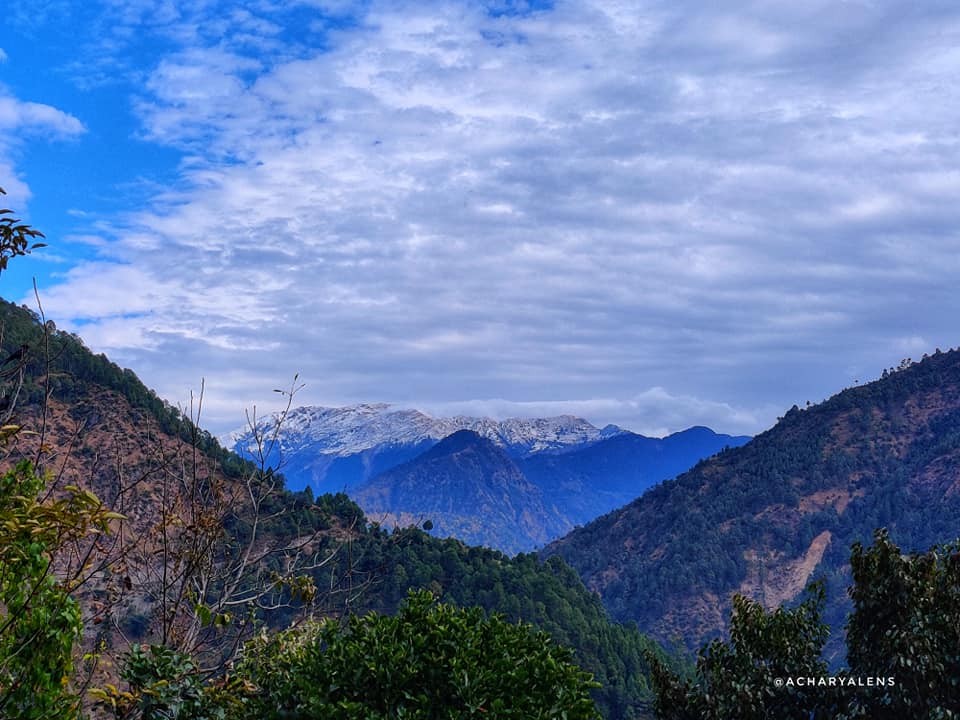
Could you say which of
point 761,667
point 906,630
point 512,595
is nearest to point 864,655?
point 906,630

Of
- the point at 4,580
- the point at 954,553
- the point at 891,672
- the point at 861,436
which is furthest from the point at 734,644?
the point at 861,436

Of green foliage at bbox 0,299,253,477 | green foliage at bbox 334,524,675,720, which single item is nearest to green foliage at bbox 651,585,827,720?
green foliage at bbox 0,299,253,477

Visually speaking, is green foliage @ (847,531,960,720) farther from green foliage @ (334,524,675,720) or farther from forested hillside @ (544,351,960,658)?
forested hillside @ (544,351,960,658)

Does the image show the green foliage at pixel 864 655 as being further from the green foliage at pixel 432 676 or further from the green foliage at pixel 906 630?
the green foliage at pixel 432 676

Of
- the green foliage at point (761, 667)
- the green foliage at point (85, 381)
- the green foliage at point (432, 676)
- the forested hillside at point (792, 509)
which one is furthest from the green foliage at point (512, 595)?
the green foliage at point (432, 676)

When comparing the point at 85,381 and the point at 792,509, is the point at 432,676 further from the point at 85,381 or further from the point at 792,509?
the point at 792,509

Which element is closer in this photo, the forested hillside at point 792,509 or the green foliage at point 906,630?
the green foliage at point 906,630
